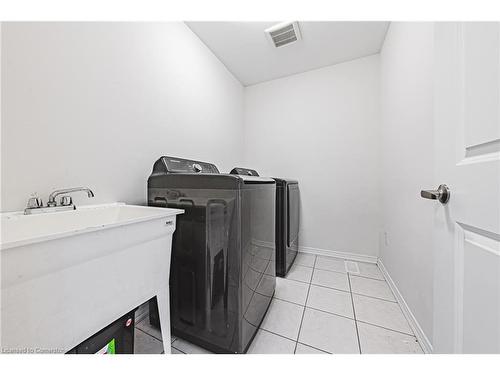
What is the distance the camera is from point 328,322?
4.17ft

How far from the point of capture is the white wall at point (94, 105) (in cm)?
86

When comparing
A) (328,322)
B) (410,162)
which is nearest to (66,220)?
(328,322)

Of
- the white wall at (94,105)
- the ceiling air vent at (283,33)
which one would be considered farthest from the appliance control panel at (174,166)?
the ceiling air vent at (283,33)

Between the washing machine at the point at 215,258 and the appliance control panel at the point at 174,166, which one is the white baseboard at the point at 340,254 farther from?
the appliance control panel at the point at 174,166

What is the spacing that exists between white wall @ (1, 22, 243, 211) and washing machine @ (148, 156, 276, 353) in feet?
1.23

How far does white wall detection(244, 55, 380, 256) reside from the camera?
227 cm

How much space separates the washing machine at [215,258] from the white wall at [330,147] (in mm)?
1589

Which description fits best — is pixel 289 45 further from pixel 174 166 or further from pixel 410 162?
pixel 174 166

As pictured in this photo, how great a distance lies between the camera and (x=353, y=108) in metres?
2.34

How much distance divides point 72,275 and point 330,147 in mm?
2596

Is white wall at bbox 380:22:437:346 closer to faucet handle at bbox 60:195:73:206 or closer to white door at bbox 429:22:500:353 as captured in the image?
white door at bbox 429:22:500:353
